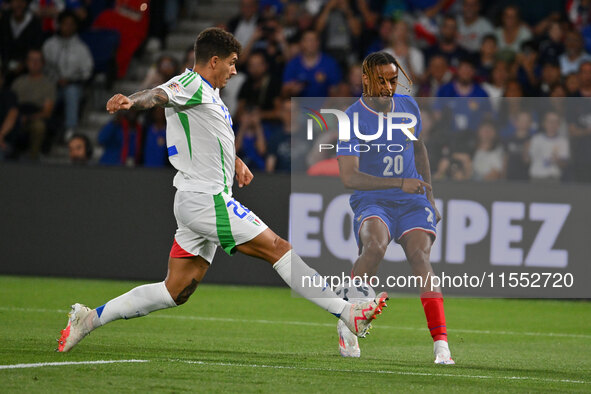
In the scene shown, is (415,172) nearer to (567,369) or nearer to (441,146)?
(567,369)

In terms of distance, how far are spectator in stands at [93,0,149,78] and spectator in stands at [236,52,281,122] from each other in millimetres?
2564

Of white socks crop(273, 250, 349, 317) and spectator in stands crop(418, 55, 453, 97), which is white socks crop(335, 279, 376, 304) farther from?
spectator in stands crop(418, 55, 453, 97)

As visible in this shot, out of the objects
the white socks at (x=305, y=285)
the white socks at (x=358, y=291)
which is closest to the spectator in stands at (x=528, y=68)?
the white socks at (x=358, y=291)

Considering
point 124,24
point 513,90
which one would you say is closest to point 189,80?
point 513,90

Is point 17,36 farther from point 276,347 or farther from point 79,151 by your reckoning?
point 276,347

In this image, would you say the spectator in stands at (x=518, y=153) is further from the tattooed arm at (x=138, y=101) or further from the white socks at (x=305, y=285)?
the tattooed arm at (x=138, y=101)

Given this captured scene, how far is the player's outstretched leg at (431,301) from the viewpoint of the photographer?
736 cm

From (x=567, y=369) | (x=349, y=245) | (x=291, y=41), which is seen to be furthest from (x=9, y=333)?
(x=291, y=41)

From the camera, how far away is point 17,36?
16.9 meters

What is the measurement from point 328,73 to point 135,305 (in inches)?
341

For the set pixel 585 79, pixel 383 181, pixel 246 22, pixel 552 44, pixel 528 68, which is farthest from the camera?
pixel 246 22

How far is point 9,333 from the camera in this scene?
8.16m

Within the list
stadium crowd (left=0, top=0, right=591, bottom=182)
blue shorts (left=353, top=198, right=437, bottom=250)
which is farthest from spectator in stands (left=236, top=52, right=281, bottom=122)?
blue shorts (left=353, top=198, right=437, bottom=250)

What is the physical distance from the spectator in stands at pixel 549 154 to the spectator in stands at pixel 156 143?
15.7ft
